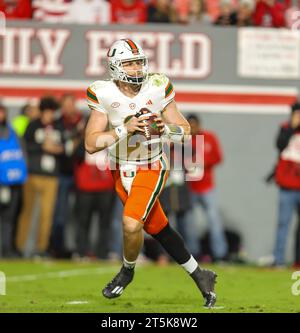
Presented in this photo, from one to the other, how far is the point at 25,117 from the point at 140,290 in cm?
511

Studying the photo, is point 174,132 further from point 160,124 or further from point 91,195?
point 91,195

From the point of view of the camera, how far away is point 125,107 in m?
8.38

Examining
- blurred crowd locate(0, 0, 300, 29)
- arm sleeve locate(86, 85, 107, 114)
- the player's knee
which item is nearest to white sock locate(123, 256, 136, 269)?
the player's knee

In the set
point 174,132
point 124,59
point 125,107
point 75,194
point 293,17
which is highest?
point 124,59

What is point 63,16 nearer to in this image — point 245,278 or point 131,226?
point 245,278

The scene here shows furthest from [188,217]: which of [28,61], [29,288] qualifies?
[29,288]

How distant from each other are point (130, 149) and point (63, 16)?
23.4 ft

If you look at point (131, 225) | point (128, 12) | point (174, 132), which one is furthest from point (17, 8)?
point (131, 225)

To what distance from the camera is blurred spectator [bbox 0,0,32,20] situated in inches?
594

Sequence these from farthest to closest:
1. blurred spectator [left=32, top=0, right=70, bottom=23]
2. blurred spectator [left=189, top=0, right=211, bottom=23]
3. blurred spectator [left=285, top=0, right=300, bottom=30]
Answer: blurred spectator [left=189, top=0, right=211, bottom=23] → blurred spectator [left=285, top=0, right=300, bottom=30] → blurred spectator [left=32, top=0, right=70, bottom=23]

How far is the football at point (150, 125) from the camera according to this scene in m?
8.07

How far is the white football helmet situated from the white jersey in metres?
0.11

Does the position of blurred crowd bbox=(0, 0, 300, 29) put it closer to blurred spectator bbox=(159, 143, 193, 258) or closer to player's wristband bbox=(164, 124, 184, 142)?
blurred spectator bbox=(159, 143, 193, 258)

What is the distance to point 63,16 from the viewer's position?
49.6 ft
